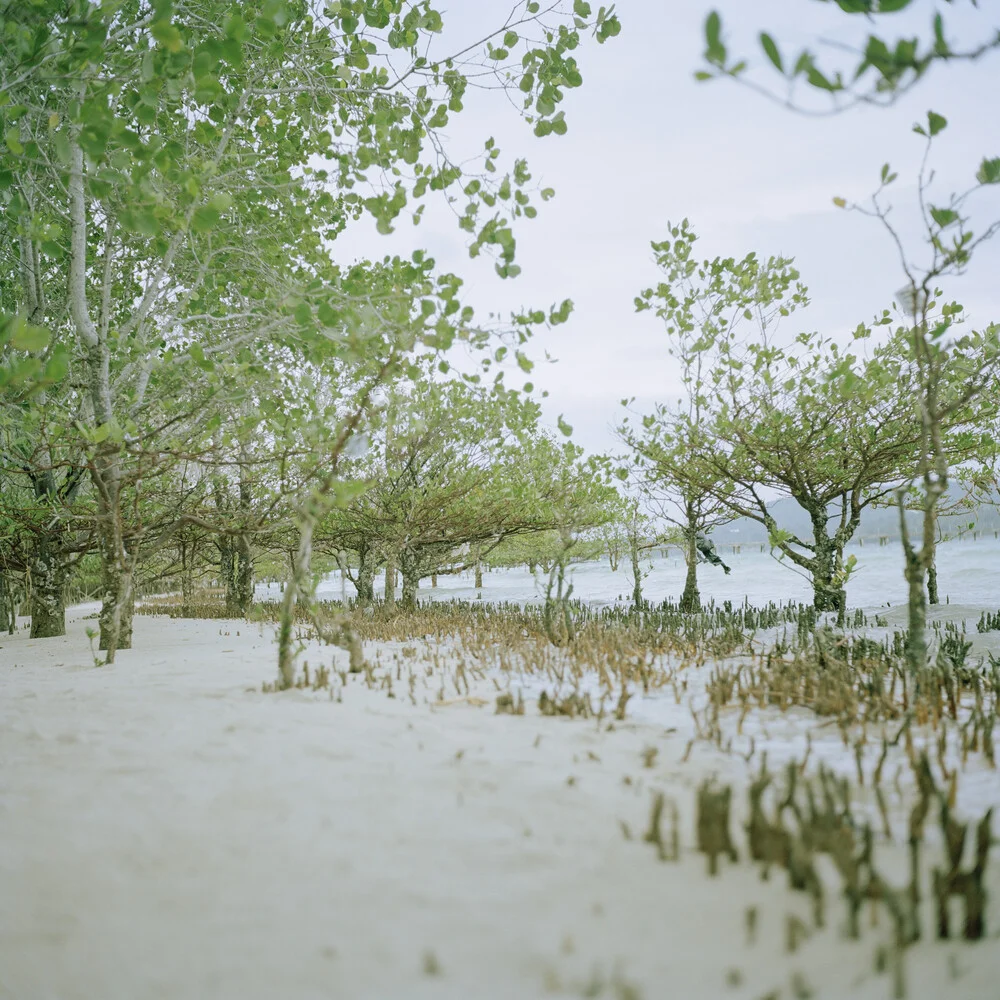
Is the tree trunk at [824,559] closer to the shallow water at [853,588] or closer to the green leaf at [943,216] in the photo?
the shallow water at [853,588]

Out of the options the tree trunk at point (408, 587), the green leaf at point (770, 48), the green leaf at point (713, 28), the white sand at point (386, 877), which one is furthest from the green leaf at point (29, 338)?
the tree trunk at point (408, 587)

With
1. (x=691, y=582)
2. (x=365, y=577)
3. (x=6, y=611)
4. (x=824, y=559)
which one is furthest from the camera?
(x=365, y=577)

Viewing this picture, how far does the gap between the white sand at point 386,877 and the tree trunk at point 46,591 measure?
5.91 meters

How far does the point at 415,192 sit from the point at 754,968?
13.4ft

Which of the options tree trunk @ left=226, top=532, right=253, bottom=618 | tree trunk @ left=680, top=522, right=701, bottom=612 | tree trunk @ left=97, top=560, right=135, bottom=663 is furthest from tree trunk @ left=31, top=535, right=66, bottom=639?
tree trunk @ left=680, top=522, right=701, bottom=612

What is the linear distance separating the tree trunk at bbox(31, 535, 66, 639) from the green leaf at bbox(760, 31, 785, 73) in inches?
351

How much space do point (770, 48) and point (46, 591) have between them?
9.44 meters

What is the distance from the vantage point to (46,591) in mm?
7863

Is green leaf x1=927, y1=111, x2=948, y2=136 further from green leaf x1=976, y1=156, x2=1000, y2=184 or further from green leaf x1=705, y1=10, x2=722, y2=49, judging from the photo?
green leaf x1=705, y1=10, x2=722, y2=49

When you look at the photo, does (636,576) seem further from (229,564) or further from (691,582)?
(229,564)

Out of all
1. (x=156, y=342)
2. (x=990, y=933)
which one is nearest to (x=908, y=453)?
(x=990, y=933)

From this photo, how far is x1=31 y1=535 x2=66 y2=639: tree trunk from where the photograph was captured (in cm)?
770

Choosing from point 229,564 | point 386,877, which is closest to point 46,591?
point 229,564

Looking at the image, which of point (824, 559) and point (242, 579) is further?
point (242, 579)
